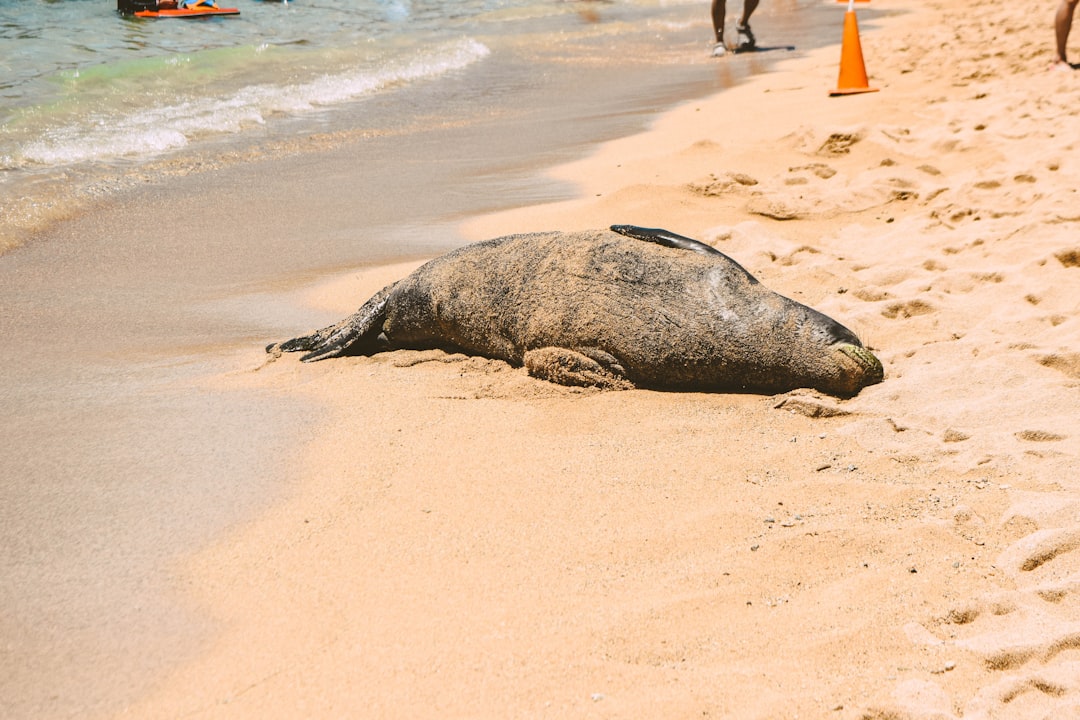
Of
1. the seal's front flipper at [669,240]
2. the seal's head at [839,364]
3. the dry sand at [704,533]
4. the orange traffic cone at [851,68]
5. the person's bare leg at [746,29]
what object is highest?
the person's bare leg at [746,29]

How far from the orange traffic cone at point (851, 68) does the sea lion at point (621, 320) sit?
649 centimetres

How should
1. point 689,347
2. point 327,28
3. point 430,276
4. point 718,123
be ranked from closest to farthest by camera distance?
point 689,347, point 430,276, point 718,123, point 327,28

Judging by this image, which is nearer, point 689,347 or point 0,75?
point 689,347

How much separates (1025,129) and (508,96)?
19.8ft

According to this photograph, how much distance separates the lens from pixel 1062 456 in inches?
121

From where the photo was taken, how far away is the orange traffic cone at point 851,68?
32.3 feet

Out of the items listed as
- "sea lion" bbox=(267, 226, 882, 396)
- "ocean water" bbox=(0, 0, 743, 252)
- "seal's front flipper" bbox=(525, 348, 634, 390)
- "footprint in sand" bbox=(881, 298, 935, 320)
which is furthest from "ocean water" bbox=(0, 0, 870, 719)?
"footprint in sand" bbox=(881, 298, 935, 320)

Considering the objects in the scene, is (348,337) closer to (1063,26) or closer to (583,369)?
(583,369)

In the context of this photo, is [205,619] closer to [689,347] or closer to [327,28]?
[689,347]

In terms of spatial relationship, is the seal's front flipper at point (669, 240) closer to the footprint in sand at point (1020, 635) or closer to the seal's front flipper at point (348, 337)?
the seal's front flipper at point (348, 337)

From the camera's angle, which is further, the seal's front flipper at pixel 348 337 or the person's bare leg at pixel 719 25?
the person's bare leg at pixel 719 25

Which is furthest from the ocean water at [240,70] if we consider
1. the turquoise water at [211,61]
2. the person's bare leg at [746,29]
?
the person's bare leg at [746,29]

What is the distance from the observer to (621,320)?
4207 mm

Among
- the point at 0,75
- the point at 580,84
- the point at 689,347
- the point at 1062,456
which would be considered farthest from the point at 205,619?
the point at 0,75
